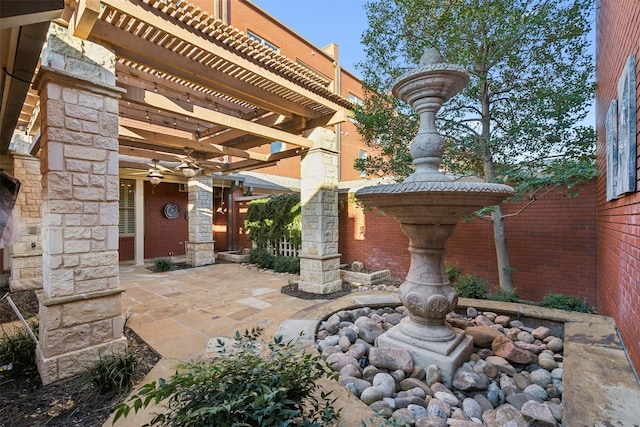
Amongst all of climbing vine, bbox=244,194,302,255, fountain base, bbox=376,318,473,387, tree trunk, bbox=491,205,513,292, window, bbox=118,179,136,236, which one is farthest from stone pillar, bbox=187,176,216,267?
tree trunk, bbox=491,205,513,292

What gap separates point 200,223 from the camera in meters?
8.61

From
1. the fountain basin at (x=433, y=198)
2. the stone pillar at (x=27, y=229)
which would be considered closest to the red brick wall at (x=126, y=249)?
the stone pillar at (x=27, y=229)

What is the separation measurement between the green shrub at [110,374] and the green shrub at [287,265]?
4.68 m

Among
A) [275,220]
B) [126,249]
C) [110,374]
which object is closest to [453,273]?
[275,220]

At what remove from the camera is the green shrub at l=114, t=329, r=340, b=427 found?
3.80 ft

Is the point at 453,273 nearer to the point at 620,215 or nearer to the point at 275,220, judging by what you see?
the point at 620,215

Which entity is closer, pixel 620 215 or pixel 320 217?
pixel 620 215

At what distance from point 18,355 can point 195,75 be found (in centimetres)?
364

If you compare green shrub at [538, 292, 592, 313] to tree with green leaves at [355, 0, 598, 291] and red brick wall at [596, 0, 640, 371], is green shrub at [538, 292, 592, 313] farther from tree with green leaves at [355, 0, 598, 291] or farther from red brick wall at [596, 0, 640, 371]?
tree with green leaves at [355, 0, 598, 291]

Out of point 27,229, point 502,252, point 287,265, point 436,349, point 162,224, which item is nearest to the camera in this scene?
point 436,349

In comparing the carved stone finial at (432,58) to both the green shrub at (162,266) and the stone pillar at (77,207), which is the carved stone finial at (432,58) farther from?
the green shrub at (162,266)

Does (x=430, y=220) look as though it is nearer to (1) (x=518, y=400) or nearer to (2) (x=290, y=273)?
(1) (x=518, y=400)

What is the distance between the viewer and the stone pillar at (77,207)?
2553 mm

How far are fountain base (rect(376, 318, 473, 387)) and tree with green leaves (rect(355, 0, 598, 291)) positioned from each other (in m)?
2.56
